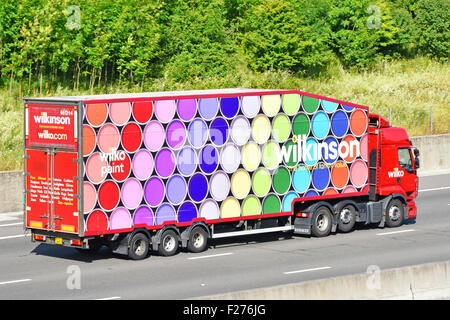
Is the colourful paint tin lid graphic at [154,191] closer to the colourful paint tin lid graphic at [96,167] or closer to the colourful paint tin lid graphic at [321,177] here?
the colourful paint tin lid graphic at [96,167]

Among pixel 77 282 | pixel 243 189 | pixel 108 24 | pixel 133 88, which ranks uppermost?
pixel 108 24

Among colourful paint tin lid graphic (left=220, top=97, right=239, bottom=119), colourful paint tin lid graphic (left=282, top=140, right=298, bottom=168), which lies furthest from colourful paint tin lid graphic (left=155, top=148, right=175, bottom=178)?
colourful paint tin lid graphic (left=282, top=140, right=298, bottom=168)

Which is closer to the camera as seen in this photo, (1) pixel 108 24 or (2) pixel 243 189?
(2) pixel 243 189

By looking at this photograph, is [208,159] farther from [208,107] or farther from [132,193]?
[132,193]

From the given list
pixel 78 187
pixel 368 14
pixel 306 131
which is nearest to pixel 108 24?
pixel 368 14

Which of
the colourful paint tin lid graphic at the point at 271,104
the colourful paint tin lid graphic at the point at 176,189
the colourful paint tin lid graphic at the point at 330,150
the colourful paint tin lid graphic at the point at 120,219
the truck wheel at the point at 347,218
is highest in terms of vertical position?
the colourful paint tin lid graphic at the point at 271,104

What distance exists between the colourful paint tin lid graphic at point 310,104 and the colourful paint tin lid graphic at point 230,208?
10.4ft

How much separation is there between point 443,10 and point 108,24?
2095 centimetres

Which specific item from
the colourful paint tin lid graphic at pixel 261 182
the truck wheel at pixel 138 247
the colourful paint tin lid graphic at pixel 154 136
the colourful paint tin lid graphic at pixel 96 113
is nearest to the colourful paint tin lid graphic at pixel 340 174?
the colourful paint tin lid graphic at pixel 261 182

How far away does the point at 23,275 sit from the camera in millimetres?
22703

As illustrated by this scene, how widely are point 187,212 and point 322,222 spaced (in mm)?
4712

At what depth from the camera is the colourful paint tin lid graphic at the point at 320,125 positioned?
27270 mm
